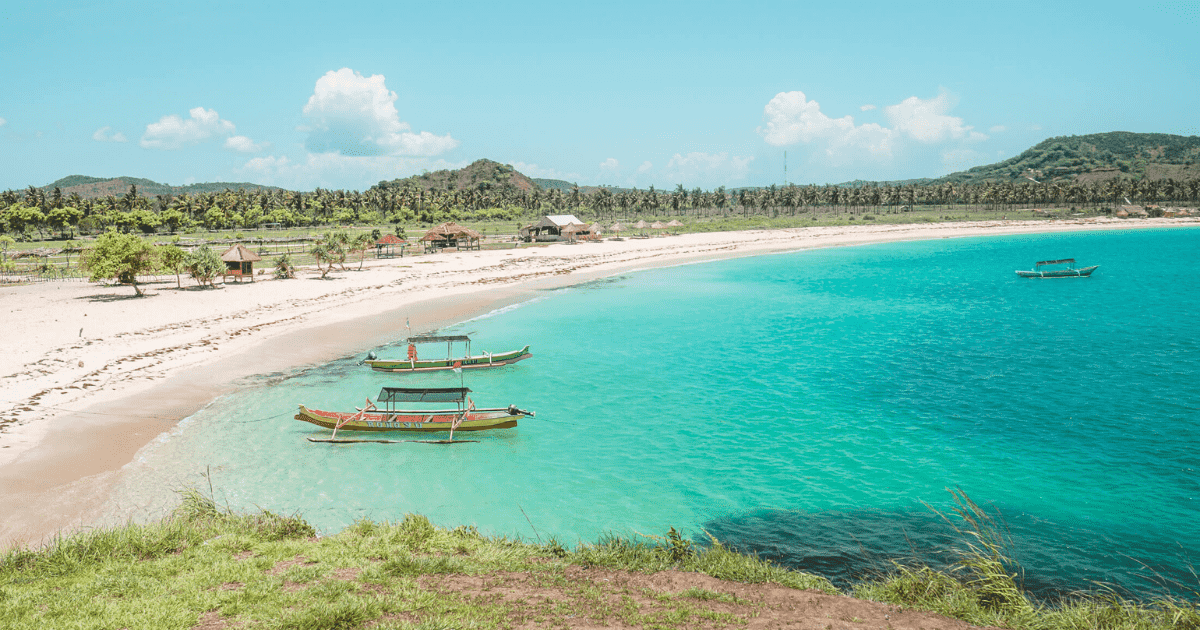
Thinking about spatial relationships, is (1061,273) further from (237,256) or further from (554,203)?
(554,203)

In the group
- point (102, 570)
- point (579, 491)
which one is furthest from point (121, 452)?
point (579, 491)

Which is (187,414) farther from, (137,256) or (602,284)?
(602,284)

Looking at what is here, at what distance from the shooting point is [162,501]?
14.1m

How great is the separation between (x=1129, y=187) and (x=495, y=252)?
147 meters

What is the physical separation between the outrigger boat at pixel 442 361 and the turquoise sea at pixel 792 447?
0.69m

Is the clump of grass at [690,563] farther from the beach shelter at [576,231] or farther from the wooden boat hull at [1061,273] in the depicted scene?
the beach shelter at [576,231]

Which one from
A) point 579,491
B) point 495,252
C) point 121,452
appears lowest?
point 579,491

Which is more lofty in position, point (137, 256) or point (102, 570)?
point (137, 256)

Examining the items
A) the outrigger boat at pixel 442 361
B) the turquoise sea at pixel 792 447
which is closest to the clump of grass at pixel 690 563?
the turquoise sea at pixel 792 447

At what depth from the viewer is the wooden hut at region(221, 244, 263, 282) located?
147 feet

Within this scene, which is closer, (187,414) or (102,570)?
(102,570)

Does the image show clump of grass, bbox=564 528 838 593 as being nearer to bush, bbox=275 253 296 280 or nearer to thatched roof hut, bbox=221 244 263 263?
thatched roof hut, bbox=221 244 263 263

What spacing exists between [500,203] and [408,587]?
137289 millimetres

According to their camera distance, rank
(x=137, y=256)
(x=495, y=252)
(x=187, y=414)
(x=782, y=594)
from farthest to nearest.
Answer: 1. (x=495, y=252)
2. (x=137, y=256)
3. (x=187, y=414)
4. (x=782, y=594)
